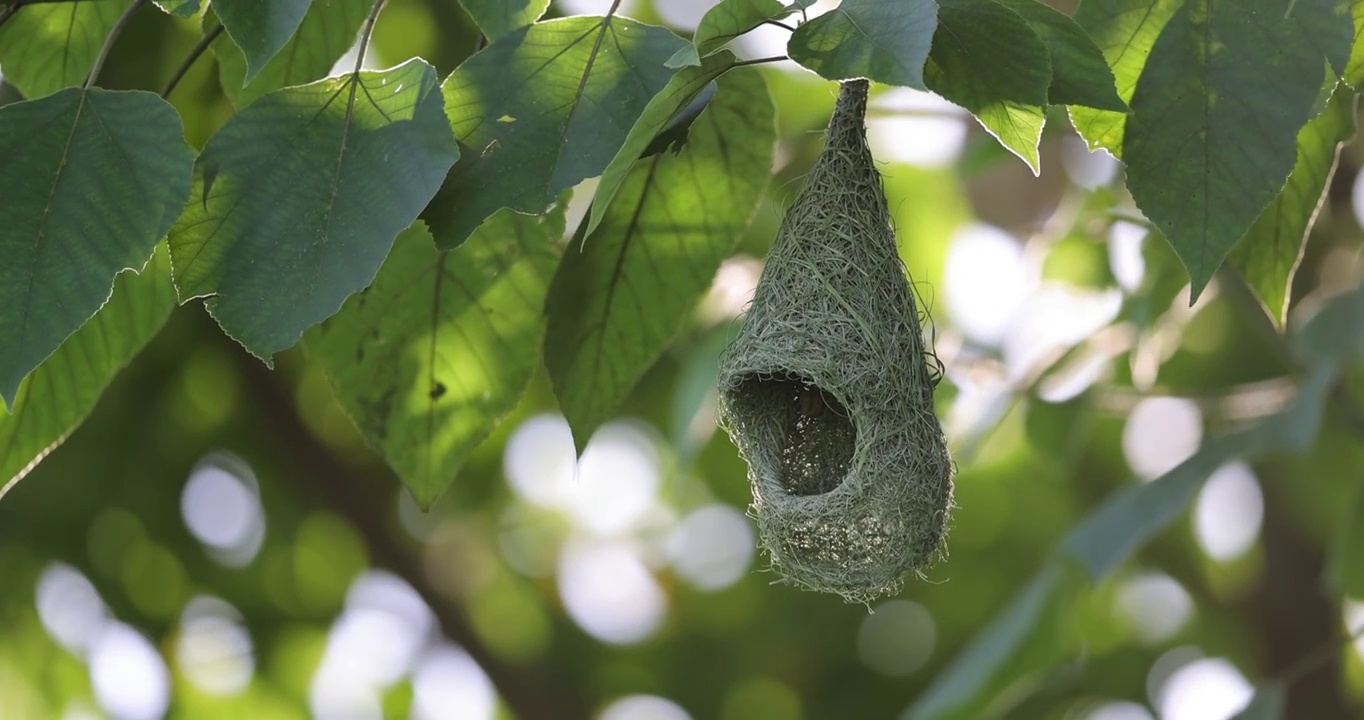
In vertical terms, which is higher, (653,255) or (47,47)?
(47,47)

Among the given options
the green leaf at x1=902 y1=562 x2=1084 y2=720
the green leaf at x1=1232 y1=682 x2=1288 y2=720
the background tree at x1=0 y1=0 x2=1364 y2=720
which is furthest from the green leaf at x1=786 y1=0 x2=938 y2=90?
the green leaf at x1=1232 y1=682 x2=1288 y2=720

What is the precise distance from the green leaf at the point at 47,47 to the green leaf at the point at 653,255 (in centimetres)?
48

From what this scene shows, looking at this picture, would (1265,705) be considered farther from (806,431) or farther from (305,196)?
(305,196)

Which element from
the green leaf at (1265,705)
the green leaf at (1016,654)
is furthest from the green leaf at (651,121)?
the green leaf at (1265,705)

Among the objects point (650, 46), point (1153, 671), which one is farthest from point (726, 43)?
point (1153, 671)

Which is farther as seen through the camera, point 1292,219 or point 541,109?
point 1292,219

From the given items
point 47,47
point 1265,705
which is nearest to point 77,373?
point 47,47

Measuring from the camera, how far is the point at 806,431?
1.41 metres

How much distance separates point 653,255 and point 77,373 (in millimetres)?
530

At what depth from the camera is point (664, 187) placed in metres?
1.33

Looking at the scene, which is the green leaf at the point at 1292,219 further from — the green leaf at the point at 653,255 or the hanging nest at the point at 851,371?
the green leaf at the point at 653,255

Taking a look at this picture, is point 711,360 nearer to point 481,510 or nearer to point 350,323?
point 350,323

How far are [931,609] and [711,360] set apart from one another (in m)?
2.13

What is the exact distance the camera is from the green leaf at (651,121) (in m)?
0.88
